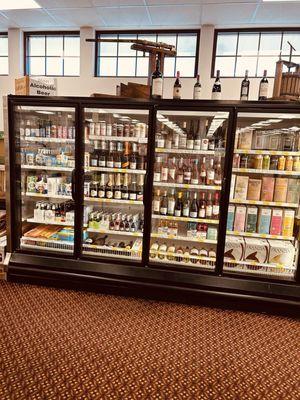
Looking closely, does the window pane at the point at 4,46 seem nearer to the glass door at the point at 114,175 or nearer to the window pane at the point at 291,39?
the glass door at the point at 114,175

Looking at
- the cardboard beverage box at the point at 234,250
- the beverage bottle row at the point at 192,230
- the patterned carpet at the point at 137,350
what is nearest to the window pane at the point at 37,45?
the beverage bottle row at the point at 192,230

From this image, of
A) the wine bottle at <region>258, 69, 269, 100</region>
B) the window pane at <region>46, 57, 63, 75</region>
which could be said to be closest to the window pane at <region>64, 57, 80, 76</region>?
the window pane at <region>46, 57, 63, 75</region>

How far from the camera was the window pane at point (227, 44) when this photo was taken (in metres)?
4.19

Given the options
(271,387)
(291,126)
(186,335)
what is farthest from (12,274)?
(291,126)

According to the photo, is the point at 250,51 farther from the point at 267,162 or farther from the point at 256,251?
the point at 256,251

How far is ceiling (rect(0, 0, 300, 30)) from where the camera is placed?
137 inches

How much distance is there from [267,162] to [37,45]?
4.21 m

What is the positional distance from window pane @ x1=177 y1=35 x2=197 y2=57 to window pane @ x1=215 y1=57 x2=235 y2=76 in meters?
0.42

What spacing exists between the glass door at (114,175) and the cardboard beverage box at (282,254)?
4.60 ft

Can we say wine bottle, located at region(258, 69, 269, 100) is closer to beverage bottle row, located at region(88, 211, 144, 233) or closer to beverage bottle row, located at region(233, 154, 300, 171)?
beverage bottle row, located at region(233, 154, 300, 171)

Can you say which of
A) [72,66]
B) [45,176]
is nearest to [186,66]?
[72,66]

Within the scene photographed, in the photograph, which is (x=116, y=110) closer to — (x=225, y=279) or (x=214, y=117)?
(x=214, y=117)

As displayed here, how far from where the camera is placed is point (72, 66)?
15.1 feet

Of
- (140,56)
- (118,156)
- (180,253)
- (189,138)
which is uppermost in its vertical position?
(140,56)
